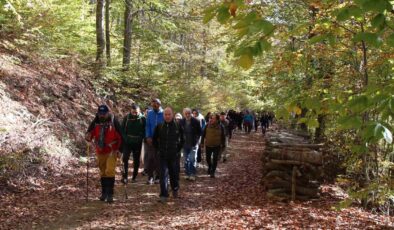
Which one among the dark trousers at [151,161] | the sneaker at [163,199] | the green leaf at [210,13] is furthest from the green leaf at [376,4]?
the dark trousers at [151,161]

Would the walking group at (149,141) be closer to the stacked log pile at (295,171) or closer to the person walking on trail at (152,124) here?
the person walking on trail at (152,124)

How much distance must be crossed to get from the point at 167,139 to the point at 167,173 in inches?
29.6

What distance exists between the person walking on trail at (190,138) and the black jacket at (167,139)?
8.70ft

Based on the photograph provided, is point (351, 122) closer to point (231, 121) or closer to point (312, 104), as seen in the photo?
point (312, 104)

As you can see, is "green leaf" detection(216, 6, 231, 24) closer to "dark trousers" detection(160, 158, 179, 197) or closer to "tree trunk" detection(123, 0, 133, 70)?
"dark trousers" detection(160, 158, 179, 197)

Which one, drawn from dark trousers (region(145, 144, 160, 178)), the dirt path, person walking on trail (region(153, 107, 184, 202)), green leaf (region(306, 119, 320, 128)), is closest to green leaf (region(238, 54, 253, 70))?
green leaf (region(306, 119, 320, 128))

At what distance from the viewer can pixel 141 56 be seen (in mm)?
23750

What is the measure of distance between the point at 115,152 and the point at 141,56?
16.0 metres

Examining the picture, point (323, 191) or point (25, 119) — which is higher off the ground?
point (25, 119)

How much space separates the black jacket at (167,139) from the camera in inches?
351

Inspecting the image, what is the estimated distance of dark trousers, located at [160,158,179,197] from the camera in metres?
8.83

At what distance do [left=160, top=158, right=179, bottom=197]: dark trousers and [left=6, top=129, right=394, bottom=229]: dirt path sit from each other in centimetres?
31

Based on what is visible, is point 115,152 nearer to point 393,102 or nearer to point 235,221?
point 235,221

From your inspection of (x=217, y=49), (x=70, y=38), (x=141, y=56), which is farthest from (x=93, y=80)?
(x=217, y=49)
